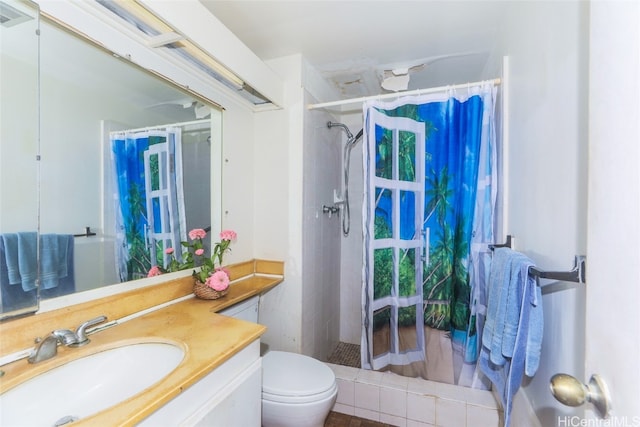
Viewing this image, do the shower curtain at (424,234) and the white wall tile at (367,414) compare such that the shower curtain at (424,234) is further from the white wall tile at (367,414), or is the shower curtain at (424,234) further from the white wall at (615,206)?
the white wall at (615,206)

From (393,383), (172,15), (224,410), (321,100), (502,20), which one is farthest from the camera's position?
(321,100)

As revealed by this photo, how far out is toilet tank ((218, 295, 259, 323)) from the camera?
58.7 inches

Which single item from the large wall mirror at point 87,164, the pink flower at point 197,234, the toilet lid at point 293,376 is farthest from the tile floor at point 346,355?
the large wall mirror at point 87,164

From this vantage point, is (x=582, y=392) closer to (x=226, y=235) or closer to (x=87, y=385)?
(x=87, y=385)

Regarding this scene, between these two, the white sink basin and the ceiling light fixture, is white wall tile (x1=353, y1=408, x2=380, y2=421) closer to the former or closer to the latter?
the white sink basin

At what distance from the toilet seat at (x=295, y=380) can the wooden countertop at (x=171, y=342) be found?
44cm

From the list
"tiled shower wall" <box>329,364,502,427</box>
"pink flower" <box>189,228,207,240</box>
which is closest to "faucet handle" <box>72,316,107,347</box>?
"pink flower" <box>189,228,207,240</box>

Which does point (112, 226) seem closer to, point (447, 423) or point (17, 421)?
point (17, 421)

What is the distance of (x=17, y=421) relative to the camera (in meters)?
0.69

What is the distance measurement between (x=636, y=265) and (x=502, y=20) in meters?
1.69

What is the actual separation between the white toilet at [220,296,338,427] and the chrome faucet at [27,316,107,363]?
603 mm

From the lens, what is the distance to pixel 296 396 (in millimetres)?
1280

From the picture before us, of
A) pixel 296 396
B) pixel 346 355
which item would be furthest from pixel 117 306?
pixel 346 355

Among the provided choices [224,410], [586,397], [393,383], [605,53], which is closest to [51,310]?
[224,410]
